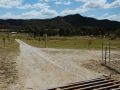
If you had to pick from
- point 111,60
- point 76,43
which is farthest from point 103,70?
point 76,43

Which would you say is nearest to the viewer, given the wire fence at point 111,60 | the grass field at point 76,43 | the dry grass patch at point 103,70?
the dry grass patch at point 103,70

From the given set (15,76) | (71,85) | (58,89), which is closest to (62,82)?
(71,85)

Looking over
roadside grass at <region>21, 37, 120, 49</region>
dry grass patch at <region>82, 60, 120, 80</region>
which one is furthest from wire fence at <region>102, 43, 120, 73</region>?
roadside grass at <region>21, 37, 120, 49</region>

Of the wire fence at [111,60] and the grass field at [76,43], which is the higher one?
the wire fence at [111,60]

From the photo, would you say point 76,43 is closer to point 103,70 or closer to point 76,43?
point 76,43

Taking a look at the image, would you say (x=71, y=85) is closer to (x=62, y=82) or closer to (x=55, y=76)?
(x=62, y=82)

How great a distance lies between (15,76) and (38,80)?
8.09ft

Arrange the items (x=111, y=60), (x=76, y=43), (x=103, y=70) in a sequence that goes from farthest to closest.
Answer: (x=76, y=43) → (x=111, y=60) → (x=103, y=70)

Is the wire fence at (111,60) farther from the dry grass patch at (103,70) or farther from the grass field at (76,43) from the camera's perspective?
the grass field at (76,43)

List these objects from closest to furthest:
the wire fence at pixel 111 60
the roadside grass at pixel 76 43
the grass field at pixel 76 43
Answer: the wire fence at pixel 111 60, the roadside grass at pixel 76 43, the grass field at pixel 76 43

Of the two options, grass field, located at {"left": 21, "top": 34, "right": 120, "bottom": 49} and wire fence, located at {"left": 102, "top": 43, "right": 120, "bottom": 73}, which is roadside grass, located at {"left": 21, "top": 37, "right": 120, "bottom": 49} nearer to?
grass field, located at {"left": 21, "top": 34, "right": 120, "bottom": 49}

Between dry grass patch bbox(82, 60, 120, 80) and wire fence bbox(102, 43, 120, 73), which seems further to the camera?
wire fence bbox(102, 43, 120, 73)

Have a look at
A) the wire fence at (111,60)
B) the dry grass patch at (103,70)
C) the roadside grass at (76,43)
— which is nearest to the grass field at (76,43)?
the roadside grass at (76,43)

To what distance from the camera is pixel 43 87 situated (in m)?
16.8
